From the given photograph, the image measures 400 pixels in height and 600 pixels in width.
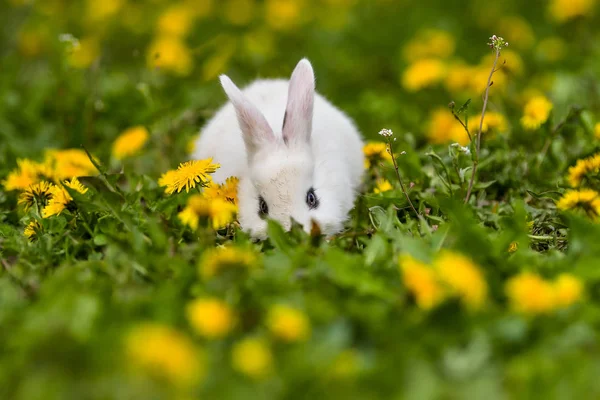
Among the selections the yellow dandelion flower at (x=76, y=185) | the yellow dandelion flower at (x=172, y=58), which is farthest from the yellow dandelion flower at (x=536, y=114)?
the yellow dandelion flower at (x=172, y=58)

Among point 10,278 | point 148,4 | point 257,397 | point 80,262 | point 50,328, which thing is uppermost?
point 148,4

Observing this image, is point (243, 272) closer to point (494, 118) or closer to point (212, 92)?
point (494, 118)

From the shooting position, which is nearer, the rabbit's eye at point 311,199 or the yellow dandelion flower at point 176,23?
the rabbit's eye at point 311,199

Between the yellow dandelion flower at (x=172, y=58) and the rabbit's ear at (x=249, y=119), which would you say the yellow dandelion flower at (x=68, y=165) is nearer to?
the rabbit's ear at (x=249, y=119)

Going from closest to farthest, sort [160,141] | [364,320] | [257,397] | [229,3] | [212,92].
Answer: [257,397]
[364,320]
[160,141]
[212,92]
[229,3]

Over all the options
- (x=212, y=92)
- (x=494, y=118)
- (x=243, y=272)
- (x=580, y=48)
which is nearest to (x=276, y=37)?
(x=212, y=92)

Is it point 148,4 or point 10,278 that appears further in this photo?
point 148,4

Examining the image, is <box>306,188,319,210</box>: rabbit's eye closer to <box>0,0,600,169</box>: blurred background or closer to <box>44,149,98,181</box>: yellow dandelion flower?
<box>0,0,600,169</box>: blurred background
